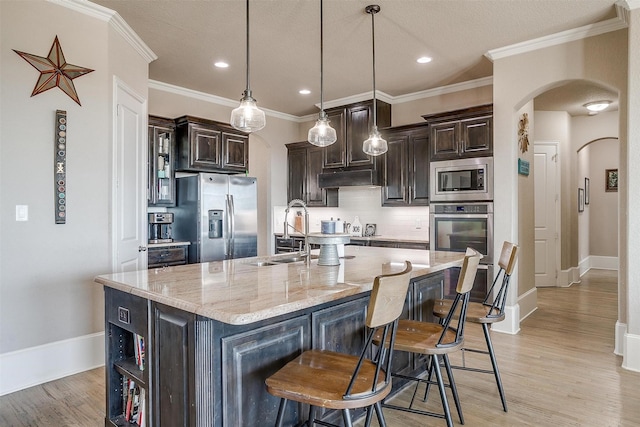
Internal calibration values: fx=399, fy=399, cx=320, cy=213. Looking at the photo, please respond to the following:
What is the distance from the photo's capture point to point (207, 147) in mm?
5293

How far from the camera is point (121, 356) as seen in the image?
7.28ft

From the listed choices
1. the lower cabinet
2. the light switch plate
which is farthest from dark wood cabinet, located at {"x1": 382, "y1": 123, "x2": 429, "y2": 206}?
the light switch plate

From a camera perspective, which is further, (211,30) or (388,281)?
(211,30)

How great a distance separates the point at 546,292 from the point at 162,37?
20.7ft

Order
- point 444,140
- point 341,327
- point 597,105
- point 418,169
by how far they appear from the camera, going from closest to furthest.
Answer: point 341,327, point 444,140, point 418,169, point 597,105

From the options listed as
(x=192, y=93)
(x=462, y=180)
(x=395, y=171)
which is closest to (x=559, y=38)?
(x=462, y=180)

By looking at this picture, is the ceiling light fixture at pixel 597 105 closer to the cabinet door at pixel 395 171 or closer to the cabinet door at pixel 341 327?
the cabinet door at pixel 395 171

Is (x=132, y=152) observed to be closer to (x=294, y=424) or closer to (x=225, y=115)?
(x=225, y=115)

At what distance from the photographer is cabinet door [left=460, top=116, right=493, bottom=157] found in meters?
4.38

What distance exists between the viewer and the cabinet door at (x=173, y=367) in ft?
5.34

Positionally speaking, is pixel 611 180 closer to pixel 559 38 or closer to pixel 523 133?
pixel 523 133

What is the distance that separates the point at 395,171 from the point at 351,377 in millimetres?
4176

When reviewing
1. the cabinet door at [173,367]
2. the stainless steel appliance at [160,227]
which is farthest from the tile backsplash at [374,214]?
the cabinet door at [173,367]

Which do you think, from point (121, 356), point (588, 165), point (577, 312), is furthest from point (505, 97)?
point (588, 165)
